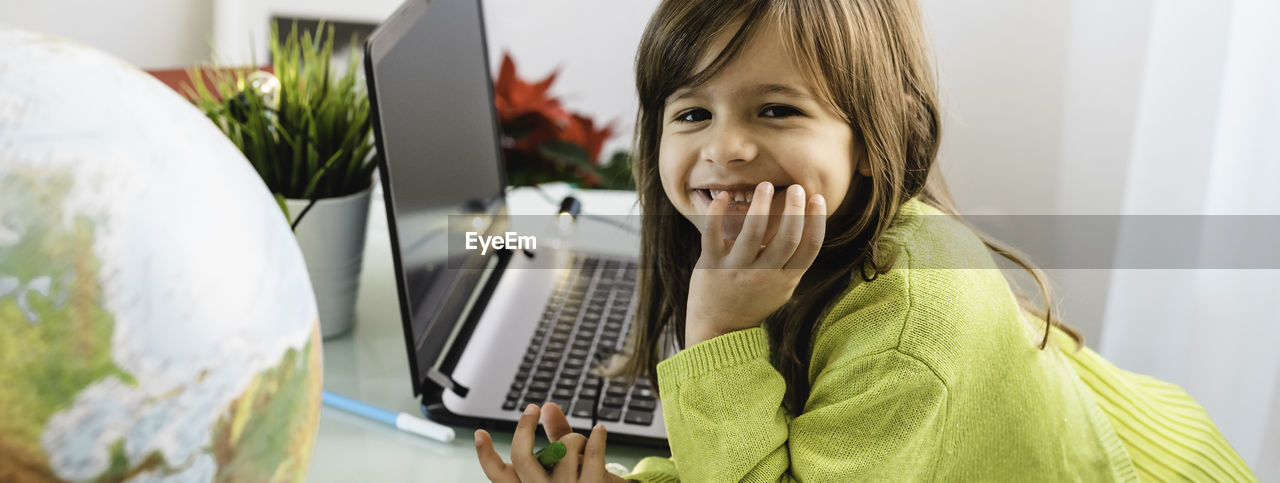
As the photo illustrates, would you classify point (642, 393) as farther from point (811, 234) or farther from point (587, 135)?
point (587, 135)

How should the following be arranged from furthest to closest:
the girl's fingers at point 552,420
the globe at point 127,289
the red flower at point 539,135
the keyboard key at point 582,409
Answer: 1. the red flower at point 539,135
2. the keyboard key at point 582,409
3. the girl's fingers at point 552,420
4. the globe at point 127,289

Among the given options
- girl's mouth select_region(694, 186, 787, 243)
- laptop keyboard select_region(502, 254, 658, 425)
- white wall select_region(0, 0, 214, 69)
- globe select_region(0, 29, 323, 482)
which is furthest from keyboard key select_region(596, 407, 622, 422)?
white wall select_region(0, 0, 214, 69)

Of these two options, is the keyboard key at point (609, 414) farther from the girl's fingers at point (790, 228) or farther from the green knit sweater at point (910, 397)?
the girl's fingers at point (790, 228)

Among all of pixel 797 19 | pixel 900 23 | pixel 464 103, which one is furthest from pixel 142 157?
pixel 464 103

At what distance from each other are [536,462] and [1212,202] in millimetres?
729

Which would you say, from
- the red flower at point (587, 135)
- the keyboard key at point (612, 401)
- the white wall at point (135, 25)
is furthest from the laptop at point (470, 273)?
the white wall at point (135, 25)

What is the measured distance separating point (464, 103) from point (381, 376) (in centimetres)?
29

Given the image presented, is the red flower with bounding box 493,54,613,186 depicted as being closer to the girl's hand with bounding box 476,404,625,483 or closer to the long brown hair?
the long brown hair

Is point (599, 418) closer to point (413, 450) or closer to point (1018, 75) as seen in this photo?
point (413, 450)

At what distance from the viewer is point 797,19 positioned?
0.65m

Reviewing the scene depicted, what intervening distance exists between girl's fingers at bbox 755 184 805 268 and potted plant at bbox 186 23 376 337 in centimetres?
43

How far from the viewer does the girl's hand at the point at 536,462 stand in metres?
0.69

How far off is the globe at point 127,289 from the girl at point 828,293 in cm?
29

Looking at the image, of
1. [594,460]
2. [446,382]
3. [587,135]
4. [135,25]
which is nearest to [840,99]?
[594,460]
